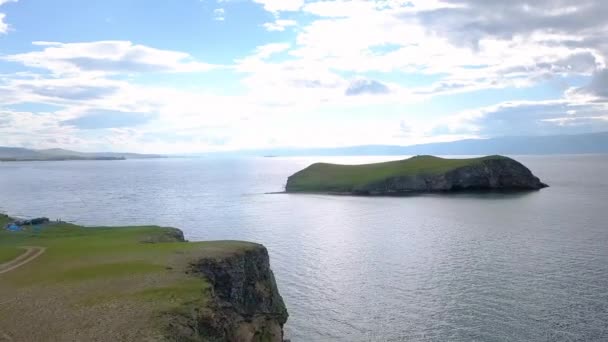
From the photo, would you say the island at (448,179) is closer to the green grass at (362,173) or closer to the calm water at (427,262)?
the green grass at (362,173)

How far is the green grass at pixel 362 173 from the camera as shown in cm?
15212

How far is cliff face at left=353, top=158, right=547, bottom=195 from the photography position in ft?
482

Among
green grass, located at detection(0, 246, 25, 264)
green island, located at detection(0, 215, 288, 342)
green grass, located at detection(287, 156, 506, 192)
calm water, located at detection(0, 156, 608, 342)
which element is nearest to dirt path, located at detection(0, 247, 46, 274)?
green island, located at detection(0, 215, 288, 342)

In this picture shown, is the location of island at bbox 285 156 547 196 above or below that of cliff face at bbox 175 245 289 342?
above

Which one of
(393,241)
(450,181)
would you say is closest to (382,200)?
(450,181)

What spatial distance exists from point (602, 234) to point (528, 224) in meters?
12.6

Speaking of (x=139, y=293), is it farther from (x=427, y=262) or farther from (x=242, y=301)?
(x=427, y=262)

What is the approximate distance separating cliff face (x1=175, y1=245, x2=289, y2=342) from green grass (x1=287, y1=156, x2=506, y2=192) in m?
117

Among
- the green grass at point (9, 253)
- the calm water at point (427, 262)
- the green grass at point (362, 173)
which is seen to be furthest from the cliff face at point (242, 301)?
the green grass at point (362, 173)

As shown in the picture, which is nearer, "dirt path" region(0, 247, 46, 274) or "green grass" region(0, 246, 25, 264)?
"dirt path" region(0, 247, 46, 274)

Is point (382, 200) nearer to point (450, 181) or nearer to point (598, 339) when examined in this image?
point (450, 181)

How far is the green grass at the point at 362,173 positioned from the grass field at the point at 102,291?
118 m

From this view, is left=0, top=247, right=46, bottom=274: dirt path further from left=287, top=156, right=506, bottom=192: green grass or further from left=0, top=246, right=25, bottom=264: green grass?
left=287, top=156, right=506, bottom=192: green grass

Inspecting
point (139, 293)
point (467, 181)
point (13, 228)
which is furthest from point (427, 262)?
point (467, 181)
